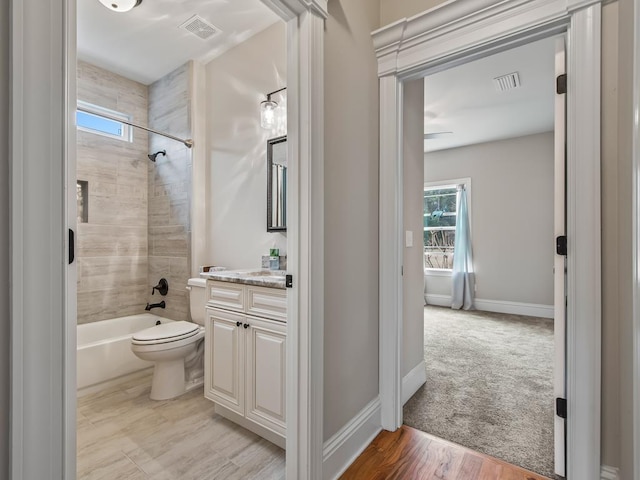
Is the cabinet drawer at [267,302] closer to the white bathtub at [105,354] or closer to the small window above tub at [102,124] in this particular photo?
the white bathtub at [105,354]

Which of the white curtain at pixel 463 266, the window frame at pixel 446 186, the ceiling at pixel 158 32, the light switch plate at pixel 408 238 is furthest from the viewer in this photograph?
the window frame at pixel 446 186

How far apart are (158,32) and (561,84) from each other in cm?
287

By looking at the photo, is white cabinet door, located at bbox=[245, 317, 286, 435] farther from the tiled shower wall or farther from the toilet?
the tiled shower wall

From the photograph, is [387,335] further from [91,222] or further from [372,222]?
[91,222]

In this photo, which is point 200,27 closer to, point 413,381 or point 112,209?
point 112,209

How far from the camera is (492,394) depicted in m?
2.23

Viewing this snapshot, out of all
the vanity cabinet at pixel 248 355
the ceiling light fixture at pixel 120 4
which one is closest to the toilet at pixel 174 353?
Answer: the vanity cabinet at pixel 248 355

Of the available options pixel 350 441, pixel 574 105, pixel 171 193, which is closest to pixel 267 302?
pixel 350 441

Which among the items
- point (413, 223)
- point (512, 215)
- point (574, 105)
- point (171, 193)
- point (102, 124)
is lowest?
point (413, 223)

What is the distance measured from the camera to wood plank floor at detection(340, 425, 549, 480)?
1.46 meters

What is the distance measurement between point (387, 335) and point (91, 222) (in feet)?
9.64

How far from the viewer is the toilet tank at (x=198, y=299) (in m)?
2.54

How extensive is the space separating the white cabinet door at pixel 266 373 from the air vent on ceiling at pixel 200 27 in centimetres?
232

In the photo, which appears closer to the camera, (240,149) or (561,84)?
(561,84)
